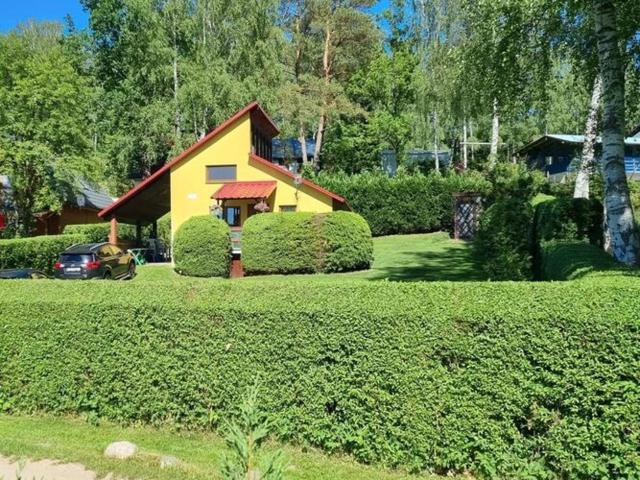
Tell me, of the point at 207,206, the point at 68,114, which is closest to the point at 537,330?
the point at 207,206

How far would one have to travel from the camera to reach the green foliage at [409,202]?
28750 millimetres

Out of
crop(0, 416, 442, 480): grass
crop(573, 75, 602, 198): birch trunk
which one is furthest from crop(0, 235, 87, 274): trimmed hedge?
crop(573, 75, 602, 198): birch trunk

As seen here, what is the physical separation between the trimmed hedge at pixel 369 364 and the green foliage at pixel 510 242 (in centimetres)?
626

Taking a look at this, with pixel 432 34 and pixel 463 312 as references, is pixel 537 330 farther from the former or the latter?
pixel 432 34

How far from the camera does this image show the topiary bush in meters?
17.0

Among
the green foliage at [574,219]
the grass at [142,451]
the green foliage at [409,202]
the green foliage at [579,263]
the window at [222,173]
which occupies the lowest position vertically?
the grass at [142,451]

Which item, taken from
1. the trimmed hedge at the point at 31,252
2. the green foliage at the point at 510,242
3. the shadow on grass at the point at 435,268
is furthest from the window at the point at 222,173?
the green foliage at the point at 510,242

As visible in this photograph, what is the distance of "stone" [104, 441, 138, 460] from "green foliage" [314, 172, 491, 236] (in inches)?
972

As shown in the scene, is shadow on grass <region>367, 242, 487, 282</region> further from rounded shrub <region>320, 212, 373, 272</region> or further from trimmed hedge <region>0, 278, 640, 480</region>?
trimmed hedge <region>0, 278, 640, 480</region>

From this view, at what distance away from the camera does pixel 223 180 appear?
23141 millimetres

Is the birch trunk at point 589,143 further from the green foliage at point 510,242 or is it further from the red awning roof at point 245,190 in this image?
the red awning roof at point 245,190

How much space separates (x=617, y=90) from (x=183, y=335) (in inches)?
291

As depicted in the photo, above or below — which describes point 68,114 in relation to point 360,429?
above

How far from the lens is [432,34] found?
1292 inches
